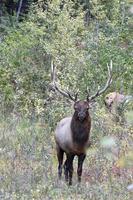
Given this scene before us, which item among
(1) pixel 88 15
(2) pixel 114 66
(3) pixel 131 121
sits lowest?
(1) pixel 88 15

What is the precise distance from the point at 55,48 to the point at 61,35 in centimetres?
48

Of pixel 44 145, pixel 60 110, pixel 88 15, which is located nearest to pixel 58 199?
pixel 44 145

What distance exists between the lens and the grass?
8.43 metres

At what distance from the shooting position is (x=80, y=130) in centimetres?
941

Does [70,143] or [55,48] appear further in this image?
[55,48]

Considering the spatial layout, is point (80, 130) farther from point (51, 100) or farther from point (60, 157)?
point (51, 100)

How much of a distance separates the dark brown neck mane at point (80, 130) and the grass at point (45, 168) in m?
0.38

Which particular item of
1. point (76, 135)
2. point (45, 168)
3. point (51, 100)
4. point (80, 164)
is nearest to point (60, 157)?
point (45, 168)

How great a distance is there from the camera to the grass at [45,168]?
8.43 meters

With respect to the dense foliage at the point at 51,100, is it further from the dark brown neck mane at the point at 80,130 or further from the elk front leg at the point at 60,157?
the dark brown neck mane at the point at 80,130

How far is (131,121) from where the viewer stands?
2.25 m

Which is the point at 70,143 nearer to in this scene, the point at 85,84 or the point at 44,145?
the point at 44,145

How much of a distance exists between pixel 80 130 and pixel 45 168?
3.99 ft

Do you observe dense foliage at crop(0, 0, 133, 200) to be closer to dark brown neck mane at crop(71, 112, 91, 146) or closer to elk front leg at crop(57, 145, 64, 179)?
elk front leg at crop(57, 145, 64, 179)
